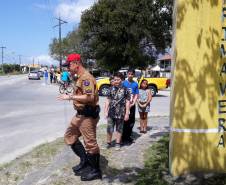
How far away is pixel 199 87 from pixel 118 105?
7.63ft

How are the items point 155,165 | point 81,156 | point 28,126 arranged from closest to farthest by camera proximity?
point 81,156 → point 155,165 → point 28,126

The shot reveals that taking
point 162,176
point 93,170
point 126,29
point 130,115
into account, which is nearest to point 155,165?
point 162,176

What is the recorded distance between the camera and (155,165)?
6.82 metres

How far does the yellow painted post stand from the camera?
595cm

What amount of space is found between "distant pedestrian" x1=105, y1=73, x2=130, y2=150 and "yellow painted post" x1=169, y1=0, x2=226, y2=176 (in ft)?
6.62

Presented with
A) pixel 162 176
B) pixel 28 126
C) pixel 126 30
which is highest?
pixel 126 30

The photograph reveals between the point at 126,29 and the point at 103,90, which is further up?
the point at 126,29

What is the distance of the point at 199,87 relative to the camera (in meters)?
5.96

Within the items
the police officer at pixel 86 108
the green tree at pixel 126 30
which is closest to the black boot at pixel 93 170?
the police officer at pixel 86 108

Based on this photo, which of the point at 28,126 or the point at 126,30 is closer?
the point at 28,126

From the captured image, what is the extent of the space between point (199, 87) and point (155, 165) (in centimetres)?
157

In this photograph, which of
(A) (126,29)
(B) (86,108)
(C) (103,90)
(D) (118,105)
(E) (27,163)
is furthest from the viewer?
(A) (126,29)

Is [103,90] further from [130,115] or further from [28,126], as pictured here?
[130,115]

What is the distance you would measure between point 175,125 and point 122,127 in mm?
2188
